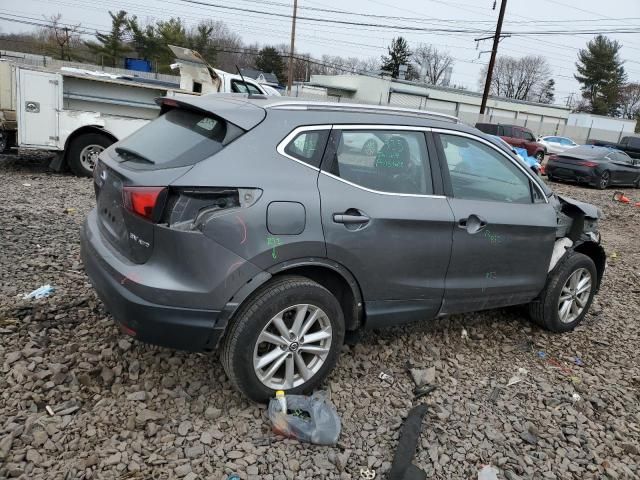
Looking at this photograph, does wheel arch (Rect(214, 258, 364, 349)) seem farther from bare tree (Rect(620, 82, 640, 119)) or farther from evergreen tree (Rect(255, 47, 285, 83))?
bare tree (Rect(620, 82, 640, 119))

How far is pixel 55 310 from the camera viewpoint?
389cm

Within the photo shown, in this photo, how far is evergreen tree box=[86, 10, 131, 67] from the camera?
169 feet

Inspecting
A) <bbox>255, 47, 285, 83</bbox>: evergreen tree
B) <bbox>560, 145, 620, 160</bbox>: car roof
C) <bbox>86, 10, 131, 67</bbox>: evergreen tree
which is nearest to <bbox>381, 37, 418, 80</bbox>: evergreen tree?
<bbox>255, 47, 285, 83</bbox>: evergreen tree

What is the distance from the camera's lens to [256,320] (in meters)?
2.80

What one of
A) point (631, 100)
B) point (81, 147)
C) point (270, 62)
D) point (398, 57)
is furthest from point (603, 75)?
point (81, 147)

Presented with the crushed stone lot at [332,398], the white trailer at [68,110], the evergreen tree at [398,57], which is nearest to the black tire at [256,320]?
the crushed stone lot at [332,398]

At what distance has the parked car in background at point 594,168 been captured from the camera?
16.1 m

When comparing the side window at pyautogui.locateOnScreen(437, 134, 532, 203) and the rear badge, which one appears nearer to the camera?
the rear badge

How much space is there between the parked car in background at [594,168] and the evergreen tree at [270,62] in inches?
1988

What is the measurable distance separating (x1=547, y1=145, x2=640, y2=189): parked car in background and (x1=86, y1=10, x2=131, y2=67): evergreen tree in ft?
156

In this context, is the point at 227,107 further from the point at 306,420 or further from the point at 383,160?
the point at 306,420

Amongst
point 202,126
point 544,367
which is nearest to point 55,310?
point 202,126

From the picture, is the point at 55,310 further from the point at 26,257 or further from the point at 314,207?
the point at 314,207

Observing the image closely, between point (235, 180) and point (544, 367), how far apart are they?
9.27 ft
